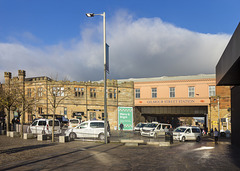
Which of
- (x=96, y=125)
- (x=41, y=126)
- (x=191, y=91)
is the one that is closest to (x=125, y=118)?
(x=191, y=91)

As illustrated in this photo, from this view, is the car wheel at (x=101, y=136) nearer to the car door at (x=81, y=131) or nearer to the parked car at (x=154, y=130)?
the car door at (x=81, y=131)

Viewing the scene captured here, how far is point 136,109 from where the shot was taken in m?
50.9

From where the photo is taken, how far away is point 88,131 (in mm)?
25219

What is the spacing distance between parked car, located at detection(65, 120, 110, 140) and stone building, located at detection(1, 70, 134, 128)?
2085cm

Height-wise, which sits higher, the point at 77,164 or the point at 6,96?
the point at 6,96

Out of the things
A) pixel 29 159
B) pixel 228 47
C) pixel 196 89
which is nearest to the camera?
pixel 29 159

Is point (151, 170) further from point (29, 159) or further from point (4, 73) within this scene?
point (4, 73)

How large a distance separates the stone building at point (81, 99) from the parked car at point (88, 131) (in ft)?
68.4

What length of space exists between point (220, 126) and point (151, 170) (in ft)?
114

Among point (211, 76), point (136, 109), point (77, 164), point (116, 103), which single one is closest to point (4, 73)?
point (116, 103)

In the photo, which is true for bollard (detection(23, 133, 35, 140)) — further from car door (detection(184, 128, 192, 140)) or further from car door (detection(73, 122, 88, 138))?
car door (detection(184, 128, 192, 140))

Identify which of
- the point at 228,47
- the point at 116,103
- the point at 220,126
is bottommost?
the point at 220,126

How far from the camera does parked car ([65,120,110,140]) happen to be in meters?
24.8

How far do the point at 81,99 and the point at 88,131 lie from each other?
22.6m
